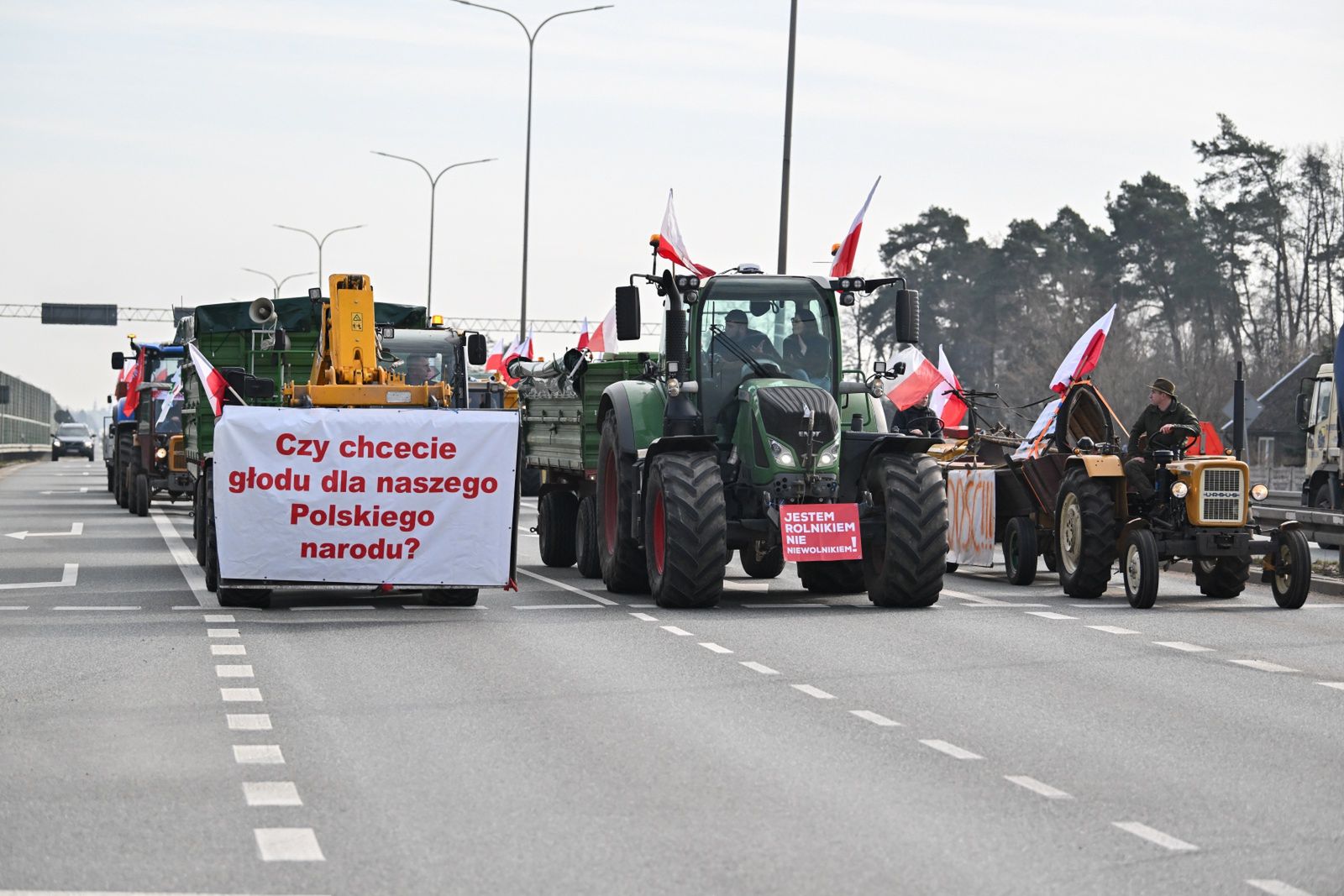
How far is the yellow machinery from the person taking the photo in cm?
2056

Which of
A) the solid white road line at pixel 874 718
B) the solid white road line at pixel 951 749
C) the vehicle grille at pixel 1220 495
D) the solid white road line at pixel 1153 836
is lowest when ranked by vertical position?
→ the solid white road line at pixel 1153 836

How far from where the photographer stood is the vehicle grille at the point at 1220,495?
61.6 feet

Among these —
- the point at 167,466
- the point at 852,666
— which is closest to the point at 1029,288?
the point at 167,466

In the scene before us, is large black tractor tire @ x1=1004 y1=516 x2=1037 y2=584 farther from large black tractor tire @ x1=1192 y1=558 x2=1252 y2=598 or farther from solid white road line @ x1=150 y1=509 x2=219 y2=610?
solid white road line @ x1=150 y1=509 x2=219 y2=610

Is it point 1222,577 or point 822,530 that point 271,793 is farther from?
point 1222,577

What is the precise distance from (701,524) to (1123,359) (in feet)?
228

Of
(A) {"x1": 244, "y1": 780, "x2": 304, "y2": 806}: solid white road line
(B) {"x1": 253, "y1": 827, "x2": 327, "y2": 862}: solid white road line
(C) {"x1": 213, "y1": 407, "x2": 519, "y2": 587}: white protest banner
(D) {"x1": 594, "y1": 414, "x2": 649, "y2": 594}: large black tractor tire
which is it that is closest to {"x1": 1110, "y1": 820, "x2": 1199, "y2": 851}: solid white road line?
(B) {"x1": 253, "y1": 827, "x2": 327, "y2": 862}: solid white road line

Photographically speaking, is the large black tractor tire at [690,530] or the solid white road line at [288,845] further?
the large black tractor tire at [690,530]

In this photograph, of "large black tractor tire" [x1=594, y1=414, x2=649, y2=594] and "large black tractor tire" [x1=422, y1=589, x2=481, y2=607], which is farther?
"large black tractor tire" [x1=594, y1=414, x2=649, y2=594]

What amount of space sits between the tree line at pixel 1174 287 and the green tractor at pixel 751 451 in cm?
6174

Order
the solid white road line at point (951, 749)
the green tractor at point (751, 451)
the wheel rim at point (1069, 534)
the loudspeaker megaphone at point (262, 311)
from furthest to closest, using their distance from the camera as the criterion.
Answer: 1. the loudspeaker megaphone at point (262, 311)
2. the wheel rim at point (1069, 534)
3. the green tractor at point (751, 451)
4. the solid white road line at point (951, 749)

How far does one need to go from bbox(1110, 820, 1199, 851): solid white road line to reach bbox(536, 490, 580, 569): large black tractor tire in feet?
49.3

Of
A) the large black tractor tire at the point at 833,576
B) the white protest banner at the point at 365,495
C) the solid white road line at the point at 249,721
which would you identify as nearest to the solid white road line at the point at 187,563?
the white protest banner at the point at 365,495

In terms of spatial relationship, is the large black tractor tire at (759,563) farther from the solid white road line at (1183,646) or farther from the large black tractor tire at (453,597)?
the solid white road line at (1183,646)
